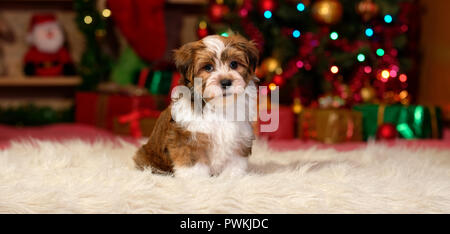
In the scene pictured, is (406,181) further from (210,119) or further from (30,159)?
(30,159)

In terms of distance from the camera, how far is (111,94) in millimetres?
4375

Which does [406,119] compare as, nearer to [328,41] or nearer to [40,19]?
[328,41]

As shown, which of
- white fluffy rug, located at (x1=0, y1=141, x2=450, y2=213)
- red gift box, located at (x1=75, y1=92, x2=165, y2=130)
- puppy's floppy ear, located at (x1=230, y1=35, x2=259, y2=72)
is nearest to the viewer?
white fluffy rug, located at (x1=0, y1=141, x2=450, y2=213)

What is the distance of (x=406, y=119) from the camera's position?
12.9 ft

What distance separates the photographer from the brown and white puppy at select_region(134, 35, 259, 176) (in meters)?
1.93

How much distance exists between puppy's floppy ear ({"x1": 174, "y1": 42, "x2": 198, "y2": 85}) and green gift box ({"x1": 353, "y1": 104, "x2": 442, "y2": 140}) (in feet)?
7.69

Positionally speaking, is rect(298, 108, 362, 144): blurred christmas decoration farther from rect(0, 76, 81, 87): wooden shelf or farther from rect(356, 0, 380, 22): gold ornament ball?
rect(0, 76, 81, 87): wooden shelf

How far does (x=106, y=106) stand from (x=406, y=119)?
2.55m

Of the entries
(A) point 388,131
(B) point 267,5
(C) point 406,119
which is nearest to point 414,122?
(C) point 406,119

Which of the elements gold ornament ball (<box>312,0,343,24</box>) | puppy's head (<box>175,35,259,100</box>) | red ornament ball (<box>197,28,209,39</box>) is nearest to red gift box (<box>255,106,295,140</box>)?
gold ornament ball (<box>312,0,343,24</box>)
